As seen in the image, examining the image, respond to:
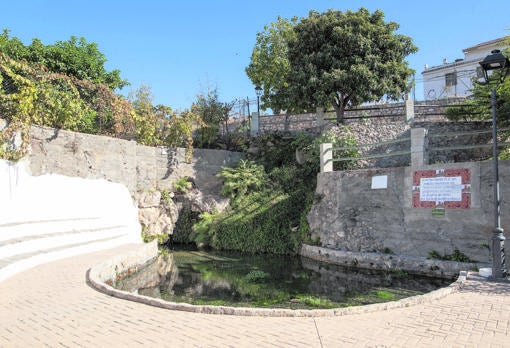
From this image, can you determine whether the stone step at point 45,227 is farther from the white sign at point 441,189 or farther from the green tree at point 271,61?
the green tree at point 271,61

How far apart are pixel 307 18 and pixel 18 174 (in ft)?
47.2

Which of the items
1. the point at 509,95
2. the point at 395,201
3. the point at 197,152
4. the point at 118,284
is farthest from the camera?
the point at 197,152

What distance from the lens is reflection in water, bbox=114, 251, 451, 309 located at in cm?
813

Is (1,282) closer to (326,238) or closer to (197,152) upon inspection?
(326,238)

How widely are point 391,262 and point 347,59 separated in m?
10.3

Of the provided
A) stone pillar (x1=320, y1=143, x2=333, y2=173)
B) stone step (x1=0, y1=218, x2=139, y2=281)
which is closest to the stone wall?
stone step (x1=0, y1=218, x2=139, y2=281)

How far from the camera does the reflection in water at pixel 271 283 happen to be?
26.7 feet

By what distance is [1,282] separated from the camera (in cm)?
723

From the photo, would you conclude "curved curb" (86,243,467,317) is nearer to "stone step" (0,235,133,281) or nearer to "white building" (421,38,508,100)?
"stone step" (0,235,133,281)

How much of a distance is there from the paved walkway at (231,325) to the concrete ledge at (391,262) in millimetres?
3139

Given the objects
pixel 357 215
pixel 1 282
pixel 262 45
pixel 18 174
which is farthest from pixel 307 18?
pixel 1 282

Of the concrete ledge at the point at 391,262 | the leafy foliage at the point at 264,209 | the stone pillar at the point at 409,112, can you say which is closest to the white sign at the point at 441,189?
the concrete ledge at the point at 391,262

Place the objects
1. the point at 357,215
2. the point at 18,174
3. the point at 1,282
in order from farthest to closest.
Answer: the point at 357,215, the point at 18,174, the point at 1,282

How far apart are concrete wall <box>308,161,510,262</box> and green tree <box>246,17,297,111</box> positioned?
40.8 feet
